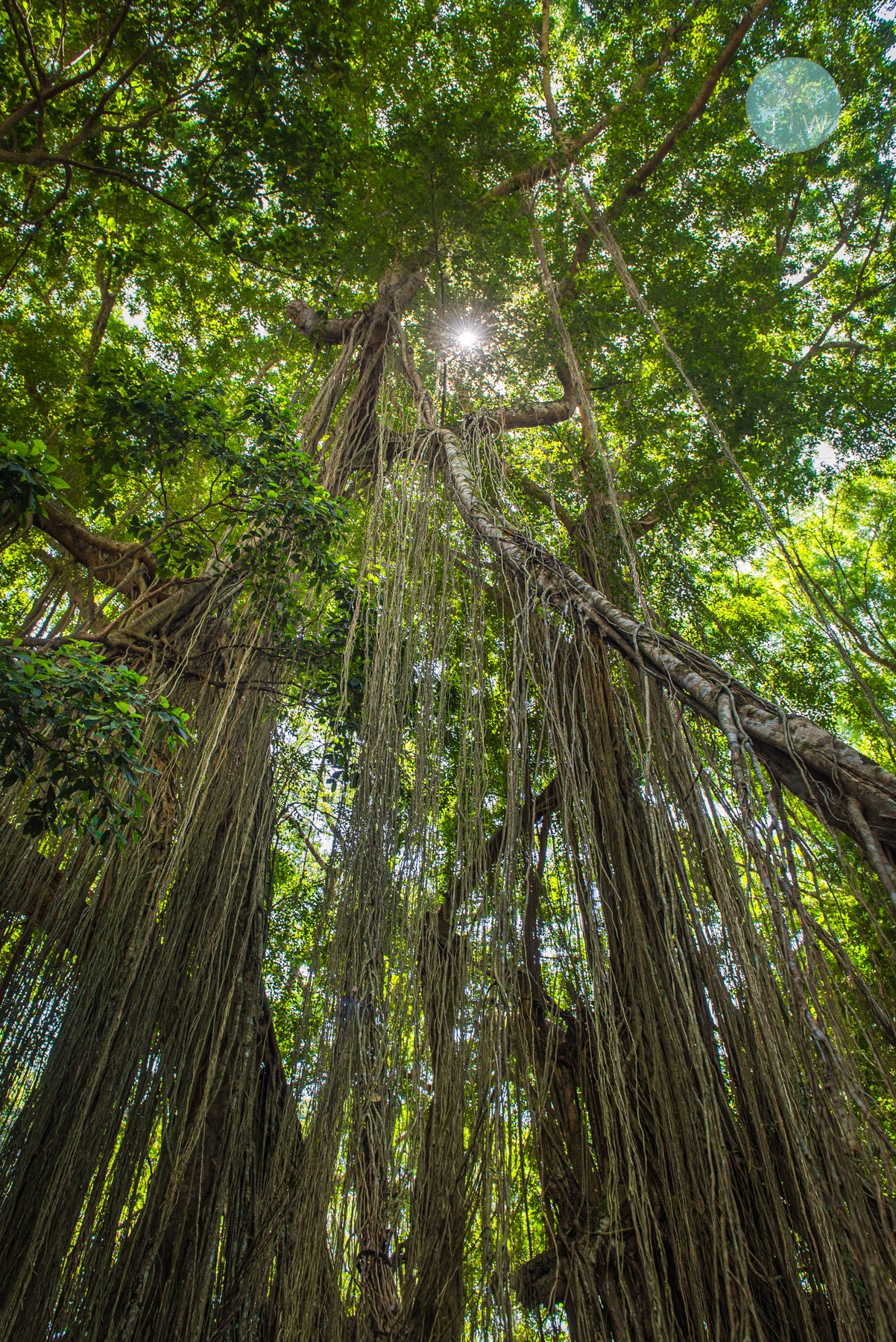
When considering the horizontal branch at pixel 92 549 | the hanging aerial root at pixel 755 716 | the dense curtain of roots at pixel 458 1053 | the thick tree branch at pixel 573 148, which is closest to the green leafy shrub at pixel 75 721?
the dense curtain of roots at pixel 458 1053

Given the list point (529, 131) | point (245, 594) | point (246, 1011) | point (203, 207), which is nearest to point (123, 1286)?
point (246, 1011)

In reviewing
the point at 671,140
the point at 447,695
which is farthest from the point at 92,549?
the point at 671,140

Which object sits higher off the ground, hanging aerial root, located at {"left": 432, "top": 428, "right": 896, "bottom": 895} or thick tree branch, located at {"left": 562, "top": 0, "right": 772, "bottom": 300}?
thick tree branch, located at {"left": 562, "top": 0, "right": 772, "bottom": 300}

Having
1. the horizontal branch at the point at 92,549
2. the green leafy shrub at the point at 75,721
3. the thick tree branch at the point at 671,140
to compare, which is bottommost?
the green leafy shrub at the point at 75,721

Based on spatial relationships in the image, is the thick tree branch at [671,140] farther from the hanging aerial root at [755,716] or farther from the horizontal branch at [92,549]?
the hanging aerial root at [755,716]

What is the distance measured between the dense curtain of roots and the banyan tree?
15mm

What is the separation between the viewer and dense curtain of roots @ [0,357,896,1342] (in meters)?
0.99

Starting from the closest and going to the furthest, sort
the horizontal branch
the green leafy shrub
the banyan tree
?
1. the banyan tree
2. the green leafy shrub
3. the horizontal branch

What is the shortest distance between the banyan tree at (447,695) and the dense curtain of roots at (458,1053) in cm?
1

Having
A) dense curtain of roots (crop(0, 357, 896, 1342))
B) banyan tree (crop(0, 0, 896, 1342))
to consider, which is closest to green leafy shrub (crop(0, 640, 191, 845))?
banyan tree (crop(0, 0, 896, 1342))

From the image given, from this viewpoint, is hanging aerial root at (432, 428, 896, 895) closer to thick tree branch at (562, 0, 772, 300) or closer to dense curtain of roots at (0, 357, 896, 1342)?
dense curtain of roots at (0, 357, 896, 1342)

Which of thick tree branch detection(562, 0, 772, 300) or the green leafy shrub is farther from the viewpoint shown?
thick tree branch detection(562, 0, 772, 300)

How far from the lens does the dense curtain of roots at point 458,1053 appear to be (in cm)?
99

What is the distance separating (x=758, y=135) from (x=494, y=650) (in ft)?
13.2
